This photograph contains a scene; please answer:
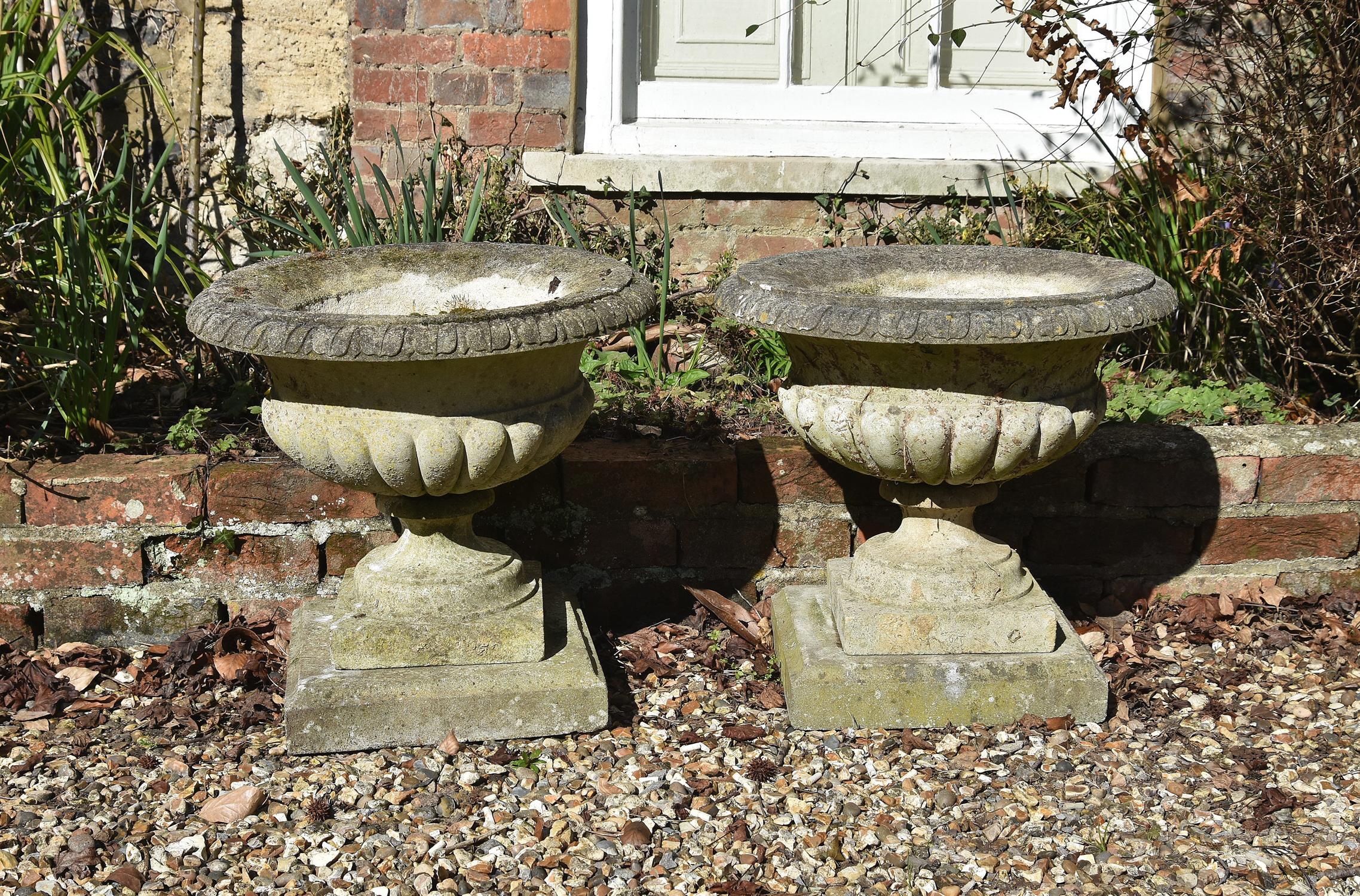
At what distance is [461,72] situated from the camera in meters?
3.93

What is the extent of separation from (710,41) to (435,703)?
2433mm

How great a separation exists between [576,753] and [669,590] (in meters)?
0.70

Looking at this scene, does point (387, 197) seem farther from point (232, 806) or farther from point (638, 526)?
point (232, 806)

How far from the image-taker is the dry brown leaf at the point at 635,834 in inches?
93.2

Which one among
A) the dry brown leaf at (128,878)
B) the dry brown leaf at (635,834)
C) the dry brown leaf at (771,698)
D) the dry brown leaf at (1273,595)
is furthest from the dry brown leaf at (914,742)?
the dry brown leaf at (128,878)

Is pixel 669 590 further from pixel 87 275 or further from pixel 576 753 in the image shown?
pixel 87 275

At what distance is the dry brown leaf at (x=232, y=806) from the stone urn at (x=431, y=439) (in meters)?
0.19

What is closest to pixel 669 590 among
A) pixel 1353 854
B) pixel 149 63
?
pixel 1353 854

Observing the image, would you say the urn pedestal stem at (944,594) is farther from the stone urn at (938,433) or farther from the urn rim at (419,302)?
the urn rim at (419,302)

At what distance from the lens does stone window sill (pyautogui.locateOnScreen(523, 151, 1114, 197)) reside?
3959mm

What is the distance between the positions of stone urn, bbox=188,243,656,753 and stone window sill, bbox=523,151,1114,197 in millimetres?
1080

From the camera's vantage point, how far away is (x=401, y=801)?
2.50m

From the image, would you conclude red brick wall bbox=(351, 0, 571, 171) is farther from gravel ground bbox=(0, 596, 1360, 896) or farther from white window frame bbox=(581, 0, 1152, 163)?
gravel ground bbox=(0, 596, 1360, 896)

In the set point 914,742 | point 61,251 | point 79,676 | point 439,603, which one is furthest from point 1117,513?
point 61,251
